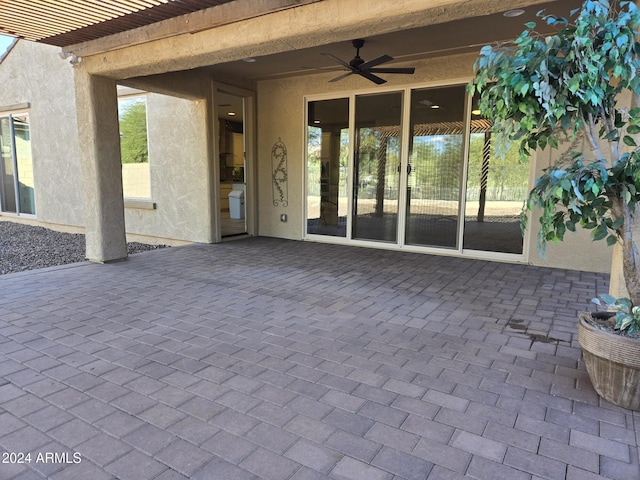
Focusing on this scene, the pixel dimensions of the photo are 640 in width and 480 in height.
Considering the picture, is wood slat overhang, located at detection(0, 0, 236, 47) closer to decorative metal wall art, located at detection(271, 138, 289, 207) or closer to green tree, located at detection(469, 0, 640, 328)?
green tree, located at detection(469, 0, 640, 328)

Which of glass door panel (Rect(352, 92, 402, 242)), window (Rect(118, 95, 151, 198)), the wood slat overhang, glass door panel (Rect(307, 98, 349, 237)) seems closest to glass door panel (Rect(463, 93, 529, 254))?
glass door panel (Rect(352, 92, 402, 242))

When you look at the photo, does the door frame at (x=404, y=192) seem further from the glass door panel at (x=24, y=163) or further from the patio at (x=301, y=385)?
the glass door panel at (x=24, y=163)

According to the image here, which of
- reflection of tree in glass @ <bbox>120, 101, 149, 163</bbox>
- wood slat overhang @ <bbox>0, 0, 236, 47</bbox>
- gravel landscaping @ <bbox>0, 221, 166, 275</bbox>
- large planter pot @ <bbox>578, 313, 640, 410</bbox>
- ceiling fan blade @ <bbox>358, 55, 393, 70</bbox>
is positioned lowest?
gravel landscaping @ <bbox>0, 221, 166, 275</bbox>

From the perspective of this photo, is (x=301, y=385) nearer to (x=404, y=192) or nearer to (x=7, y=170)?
(x=404, y=192)

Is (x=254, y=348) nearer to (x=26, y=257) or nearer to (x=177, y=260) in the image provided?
(x=177, y=260)

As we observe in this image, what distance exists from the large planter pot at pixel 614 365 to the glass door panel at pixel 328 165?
4706 mm

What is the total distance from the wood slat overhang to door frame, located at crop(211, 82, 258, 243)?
2.26m

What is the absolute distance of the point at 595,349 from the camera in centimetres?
195

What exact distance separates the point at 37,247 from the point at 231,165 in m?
5.18

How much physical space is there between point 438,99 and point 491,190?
145 centimetres

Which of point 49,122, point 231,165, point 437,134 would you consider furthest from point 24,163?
point 437,134

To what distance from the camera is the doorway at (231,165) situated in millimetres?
7395

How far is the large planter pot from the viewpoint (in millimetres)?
1846

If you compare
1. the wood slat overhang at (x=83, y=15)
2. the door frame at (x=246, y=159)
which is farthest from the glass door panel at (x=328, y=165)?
the wood slat overhang at (x=83, y=15)
